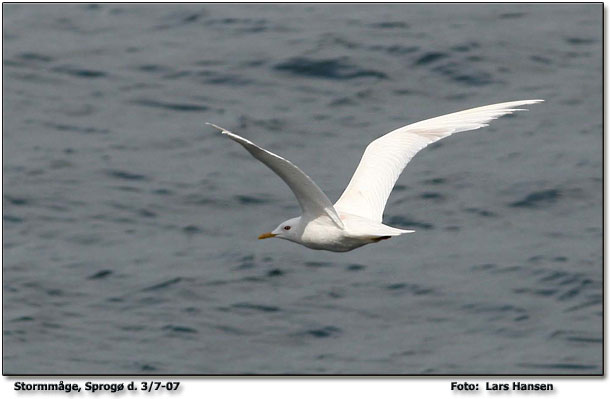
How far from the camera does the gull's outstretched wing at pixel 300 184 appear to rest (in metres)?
9.08

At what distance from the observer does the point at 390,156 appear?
487 inches

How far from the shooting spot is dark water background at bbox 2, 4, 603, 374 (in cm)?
1538

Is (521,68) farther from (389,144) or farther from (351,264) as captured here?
(389,144)

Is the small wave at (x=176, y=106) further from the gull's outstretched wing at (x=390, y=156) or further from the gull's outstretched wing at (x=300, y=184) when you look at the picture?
Result: the gull's outstretched wing at (x=300, y=184)

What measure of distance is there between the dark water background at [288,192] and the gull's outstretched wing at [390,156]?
133 inches

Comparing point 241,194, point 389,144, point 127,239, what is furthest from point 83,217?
point 389,144

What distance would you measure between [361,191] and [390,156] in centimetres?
64

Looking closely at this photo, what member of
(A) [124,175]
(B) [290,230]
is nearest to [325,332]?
(B) [290,230]

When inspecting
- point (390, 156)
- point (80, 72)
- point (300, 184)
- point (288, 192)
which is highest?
point (300, 184)

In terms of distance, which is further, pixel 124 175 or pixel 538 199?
pixel 124 175

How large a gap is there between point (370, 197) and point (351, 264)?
4.97 m

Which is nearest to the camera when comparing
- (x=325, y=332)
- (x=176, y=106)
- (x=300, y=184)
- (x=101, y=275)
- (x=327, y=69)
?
(x=300, y=184)

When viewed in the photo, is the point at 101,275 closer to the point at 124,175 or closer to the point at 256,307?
the point at 256,307

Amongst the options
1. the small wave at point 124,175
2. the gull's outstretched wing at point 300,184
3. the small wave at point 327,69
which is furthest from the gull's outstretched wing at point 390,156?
the small wave at point 327,69
